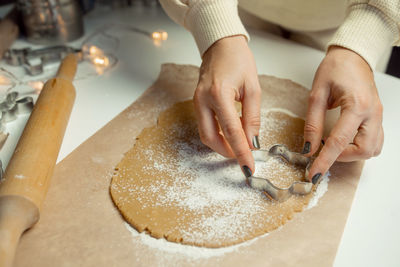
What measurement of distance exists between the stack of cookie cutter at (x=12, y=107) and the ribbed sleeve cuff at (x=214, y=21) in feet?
1.79

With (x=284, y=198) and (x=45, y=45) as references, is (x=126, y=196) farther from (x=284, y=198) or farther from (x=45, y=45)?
(x=45, y=45)

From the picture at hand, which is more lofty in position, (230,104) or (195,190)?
(230,104)

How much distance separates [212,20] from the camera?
1.00m

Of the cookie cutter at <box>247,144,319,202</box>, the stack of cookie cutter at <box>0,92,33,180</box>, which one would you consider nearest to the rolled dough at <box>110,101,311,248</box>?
the cookie cutter at <box>247,144,319,202</box>

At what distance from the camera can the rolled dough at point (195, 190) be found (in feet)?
2.52

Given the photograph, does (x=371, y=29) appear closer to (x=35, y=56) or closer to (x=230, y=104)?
(x=230, y=104)

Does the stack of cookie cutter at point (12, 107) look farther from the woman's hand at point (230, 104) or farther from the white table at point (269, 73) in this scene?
the woman's hand at point (230, 104)

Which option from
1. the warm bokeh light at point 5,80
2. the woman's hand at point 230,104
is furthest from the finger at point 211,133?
the warm bokeh light at point 5,80

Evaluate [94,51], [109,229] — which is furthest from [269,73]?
[109,229]

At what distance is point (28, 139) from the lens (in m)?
0.88

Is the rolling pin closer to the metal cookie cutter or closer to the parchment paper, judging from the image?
the parchment paper

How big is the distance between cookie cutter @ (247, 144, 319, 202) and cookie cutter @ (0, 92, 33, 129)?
689 millimetres

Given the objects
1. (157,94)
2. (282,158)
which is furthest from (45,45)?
(282,158)

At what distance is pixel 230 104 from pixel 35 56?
0.87m
